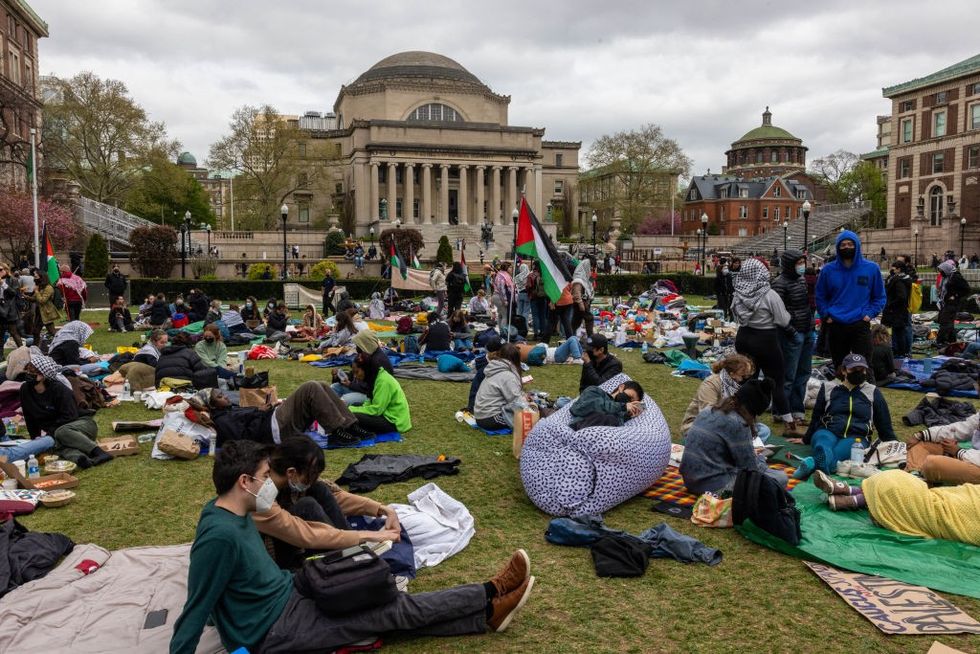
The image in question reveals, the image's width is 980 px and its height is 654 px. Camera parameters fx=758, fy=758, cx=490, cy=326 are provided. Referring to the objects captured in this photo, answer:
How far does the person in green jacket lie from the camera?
8617 mm

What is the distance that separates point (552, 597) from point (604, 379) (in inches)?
160

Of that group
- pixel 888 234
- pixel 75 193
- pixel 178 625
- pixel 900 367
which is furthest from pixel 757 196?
pixel 178 625

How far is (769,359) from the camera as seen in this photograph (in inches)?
329

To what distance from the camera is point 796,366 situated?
873 centimetres

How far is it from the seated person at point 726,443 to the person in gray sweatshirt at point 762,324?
2.20 m

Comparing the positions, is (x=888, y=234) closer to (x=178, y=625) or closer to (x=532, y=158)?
(x=532, y=158)

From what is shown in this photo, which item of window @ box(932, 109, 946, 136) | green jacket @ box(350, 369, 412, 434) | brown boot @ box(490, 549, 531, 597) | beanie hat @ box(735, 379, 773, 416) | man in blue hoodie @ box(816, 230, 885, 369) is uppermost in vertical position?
window @ box(932, 109, 946, 136)

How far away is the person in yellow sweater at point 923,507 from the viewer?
17.3 ft

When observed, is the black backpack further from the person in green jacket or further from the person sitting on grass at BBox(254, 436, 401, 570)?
the person in green jacket

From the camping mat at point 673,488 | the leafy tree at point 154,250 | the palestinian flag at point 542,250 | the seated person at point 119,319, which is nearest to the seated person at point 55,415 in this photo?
the camping mat at point 673,488

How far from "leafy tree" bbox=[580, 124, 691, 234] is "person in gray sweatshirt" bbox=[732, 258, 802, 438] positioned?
63.2 meters

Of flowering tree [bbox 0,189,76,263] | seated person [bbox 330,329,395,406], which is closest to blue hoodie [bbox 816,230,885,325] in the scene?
seated person [bbox 330,329,395,406]

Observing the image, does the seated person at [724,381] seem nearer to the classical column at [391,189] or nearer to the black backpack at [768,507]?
the black backpack at [768,507]

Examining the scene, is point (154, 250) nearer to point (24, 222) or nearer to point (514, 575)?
point (24, 222)
